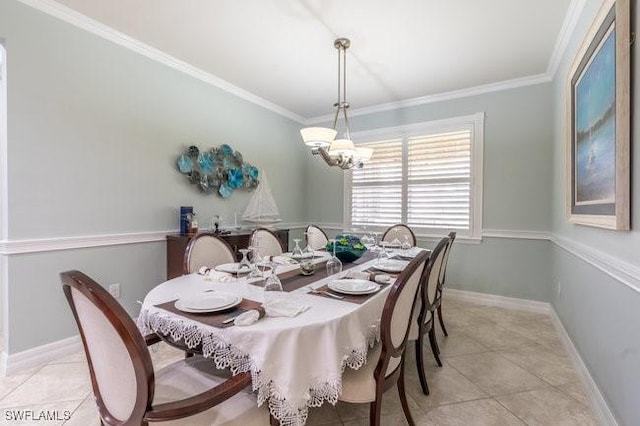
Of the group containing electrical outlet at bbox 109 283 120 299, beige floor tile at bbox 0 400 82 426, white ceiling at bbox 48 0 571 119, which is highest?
white ceiling at bbox 48 0 571 119

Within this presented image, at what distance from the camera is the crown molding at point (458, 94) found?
349 centimetres

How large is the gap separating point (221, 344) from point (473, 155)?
147 inches

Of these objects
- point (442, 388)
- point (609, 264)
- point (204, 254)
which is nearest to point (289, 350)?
point (204, 254)

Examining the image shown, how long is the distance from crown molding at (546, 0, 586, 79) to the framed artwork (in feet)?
1.16

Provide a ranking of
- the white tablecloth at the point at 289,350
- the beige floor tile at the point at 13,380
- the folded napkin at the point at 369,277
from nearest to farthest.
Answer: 1. the white tablecloth at the point at 289,350
2. the folded napkin at the point at 369,277
3. the beige floor tile at the point at 13,380

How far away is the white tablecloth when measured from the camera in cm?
111

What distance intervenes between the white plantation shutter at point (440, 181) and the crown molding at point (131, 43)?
92.9 inches

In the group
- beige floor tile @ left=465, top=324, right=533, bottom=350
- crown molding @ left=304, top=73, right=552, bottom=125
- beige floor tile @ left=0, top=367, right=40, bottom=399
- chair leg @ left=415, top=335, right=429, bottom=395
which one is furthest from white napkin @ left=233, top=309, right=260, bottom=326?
crown molding @ left=304, top=73, right=552, bottom=125

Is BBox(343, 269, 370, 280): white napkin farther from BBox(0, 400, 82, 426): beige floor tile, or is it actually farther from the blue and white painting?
BBox(0, 400, 82, 426): beige floor tile

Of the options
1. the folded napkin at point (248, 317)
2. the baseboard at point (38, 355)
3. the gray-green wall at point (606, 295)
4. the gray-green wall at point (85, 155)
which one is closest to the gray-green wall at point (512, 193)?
the gray-green wall at point (606, 295)

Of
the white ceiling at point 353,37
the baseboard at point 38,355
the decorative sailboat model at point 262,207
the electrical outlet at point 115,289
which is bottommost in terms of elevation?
the baseboard at point 38,355

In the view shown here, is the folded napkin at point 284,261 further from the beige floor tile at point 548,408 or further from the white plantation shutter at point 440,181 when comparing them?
the white plantation shutter at point 440,181

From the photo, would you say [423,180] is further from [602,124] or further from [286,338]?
[286,338]

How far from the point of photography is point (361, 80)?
→ 358cm
